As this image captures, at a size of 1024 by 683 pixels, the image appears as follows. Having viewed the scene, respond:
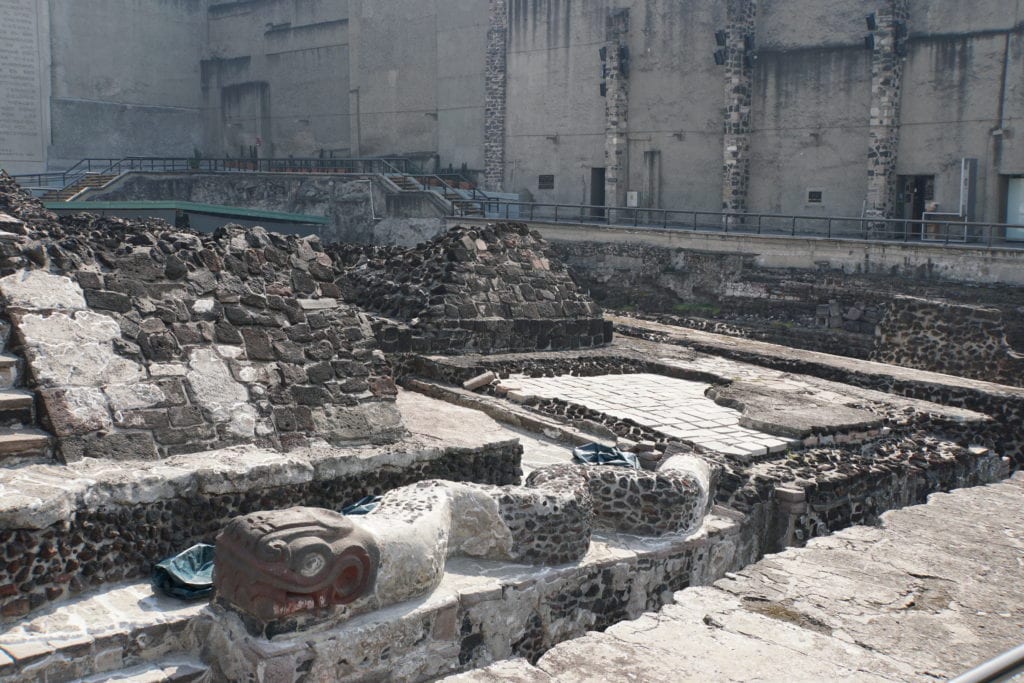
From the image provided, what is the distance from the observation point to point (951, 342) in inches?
539

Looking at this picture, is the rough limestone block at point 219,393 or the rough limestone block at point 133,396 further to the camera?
the rough limestone block at point 219,393

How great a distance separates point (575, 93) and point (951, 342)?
1763 cm

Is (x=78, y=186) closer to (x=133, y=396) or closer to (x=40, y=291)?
(x=40, y=291)

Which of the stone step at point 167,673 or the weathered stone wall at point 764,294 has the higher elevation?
the weathered stone wall at point 764,294

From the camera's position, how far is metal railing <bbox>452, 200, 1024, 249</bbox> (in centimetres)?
2039

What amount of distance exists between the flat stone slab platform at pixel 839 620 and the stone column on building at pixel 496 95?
25.6 meters

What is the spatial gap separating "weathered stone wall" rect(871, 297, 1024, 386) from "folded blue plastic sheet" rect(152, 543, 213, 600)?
11.0 m

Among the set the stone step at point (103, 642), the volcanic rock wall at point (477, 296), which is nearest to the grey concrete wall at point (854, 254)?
the volcanic rock wall at point (477, 296)

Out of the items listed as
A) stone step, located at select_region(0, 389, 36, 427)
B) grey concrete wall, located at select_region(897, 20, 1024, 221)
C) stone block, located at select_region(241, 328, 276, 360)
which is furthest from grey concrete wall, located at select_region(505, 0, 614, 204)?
stone step, located at select_region(0, 389, 36, 427)

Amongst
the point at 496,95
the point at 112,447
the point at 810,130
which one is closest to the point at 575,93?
the point at 496,95

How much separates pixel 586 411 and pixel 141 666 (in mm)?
5619

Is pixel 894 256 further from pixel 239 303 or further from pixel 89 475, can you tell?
pixel 89 475

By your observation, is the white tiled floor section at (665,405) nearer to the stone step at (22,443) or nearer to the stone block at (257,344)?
the stone block at (257,344)

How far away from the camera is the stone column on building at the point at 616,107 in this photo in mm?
27594
